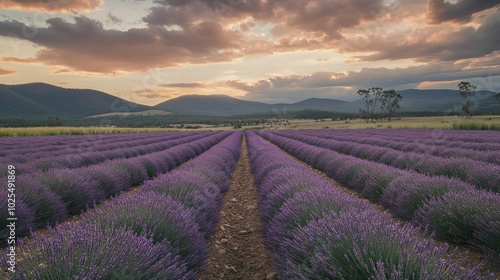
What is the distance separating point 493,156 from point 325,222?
27.5 ft

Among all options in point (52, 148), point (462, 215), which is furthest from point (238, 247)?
point (52, 148)

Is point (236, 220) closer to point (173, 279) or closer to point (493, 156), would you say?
point (173, 279)

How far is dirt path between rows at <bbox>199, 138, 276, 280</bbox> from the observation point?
3496 mm

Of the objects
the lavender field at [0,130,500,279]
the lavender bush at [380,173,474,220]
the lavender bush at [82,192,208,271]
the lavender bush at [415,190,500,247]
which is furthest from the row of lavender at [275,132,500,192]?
the lavender bush at [82,192,208,271]

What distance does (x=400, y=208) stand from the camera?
196 inches

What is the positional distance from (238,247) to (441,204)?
2915 millimetres

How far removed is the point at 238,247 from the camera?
14.2 ft

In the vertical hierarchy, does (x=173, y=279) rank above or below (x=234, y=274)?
above

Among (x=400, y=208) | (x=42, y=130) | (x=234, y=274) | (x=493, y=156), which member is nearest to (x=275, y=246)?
(x=234, y=274)

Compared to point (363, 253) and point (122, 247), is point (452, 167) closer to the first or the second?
point (363, 253)

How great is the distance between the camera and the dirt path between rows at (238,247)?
3496 millimetres

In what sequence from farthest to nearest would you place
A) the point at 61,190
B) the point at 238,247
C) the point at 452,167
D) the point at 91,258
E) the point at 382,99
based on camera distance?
the point at 382,99 → the point at 452,167 → the point at 61,190 → the point at 238,247 → the point at 91,258

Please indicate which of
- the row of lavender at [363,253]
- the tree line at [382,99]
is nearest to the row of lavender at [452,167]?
the row of lavender at [363,253]

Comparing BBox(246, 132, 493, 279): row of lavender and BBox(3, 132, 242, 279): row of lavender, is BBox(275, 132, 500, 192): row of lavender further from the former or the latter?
BBox(3, 132, 242, 279): row of lavender
